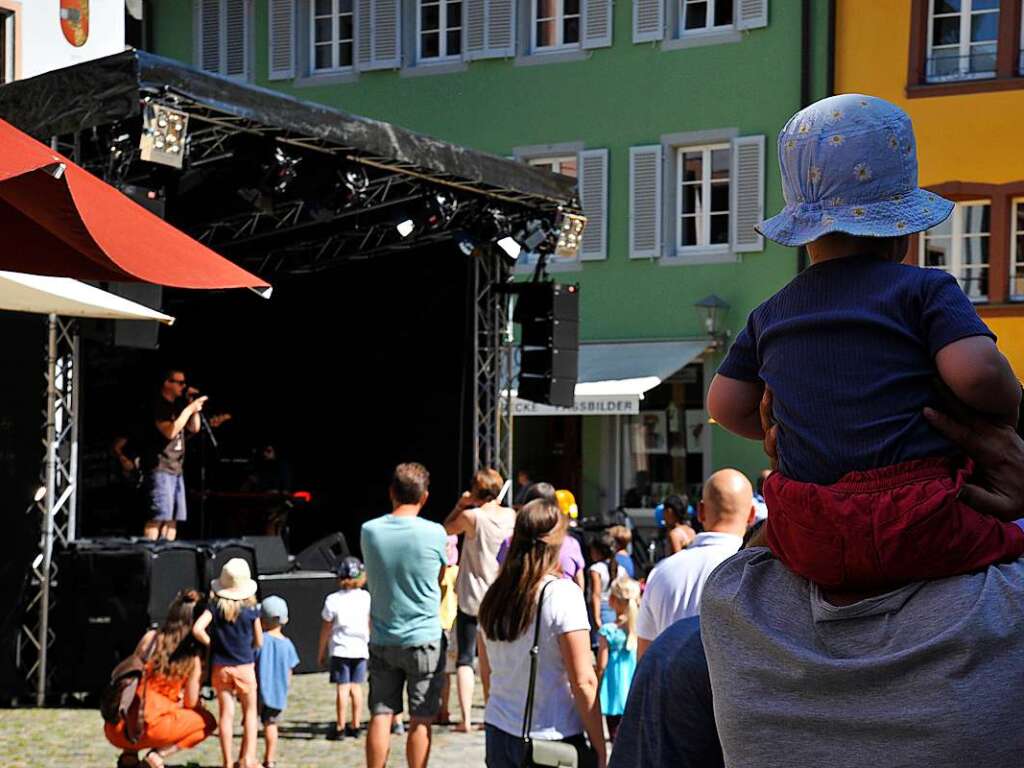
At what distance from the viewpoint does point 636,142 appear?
25047 millimetres

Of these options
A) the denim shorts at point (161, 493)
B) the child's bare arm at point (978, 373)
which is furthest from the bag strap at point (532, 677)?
the denim shorts at point (161, 493)

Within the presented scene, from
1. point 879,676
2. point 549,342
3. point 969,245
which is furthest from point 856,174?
point 969,245

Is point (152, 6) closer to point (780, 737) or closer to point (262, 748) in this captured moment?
point (262, 748)

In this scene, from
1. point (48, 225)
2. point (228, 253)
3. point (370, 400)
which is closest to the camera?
point (48, 225)

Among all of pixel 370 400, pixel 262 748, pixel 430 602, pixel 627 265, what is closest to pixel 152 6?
pixel 627 265

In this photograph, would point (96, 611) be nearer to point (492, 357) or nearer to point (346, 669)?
point (346, 669)

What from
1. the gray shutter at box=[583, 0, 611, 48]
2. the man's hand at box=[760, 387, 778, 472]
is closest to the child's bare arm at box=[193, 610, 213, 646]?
the man's hand at box=[760, 387, 778, 472]

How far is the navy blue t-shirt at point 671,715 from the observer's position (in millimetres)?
3238

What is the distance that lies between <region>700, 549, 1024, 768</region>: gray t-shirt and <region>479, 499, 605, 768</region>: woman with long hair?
3.77m

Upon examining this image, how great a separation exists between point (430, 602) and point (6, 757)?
3362 millimetres

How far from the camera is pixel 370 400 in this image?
1881 cm

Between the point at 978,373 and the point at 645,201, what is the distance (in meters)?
23.0

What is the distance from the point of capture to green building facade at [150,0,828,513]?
2405 centimetres

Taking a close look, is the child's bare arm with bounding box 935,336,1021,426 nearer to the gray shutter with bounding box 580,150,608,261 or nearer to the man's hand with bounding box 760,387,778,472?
the man's hand with bounding box 760,387,778,472
